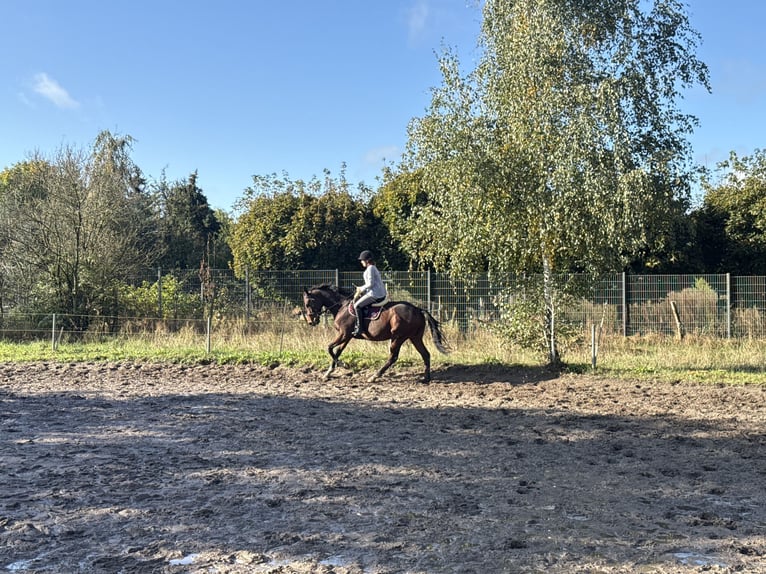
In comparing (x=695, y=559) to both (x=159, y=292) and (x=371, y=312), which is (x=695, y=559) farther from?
(x=159, y=292)

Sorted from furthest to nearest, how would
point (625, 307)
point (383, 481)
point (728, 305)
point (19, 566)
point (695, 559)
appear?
point (625, 307) → point (728, 305) → point (383, 481) → point (695, 559) → point (19, 566)

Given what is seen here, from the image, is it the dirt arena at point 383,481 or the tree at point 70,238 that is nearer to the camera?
the dirt arena at point 383,481

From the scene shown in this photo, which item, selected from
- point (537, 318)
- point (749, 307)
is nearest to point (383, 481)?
point (537, 318)

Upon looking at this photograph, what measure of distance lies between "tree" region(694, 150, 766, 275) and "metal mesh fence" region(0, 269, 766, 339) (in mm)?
2819

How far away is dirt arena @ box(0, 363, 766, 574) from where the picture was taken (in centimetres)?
415

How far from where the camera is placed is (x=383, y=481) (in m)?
5.79

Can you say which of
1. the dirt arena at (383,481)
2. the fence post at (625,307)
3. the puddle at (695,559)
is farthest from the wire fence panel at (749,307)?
the puddle at (695,559)

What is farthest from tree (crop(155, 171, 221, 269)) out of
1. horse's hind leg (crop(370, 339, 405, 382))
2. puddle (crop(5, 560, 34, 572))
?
puddle (crop(5, 560, 34, 572))

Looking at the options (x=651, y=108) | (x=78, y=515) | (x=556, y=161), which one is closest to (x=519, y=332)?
(x=556, y=161)

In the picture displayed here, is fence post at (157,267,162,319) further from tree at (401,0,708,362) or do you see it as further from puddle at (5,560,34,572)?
puddle at (5,560,34,572)

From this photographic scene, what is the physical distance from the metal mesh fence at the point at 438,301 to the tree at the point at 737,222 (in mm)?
2819

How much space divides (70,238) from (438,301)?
11154 mm

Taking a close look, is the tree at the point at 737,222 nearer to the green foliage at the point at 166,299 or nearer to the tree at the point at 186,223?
the green foliage at the point at 166,299

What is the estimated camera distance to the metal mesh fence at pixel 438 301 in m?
17.7
